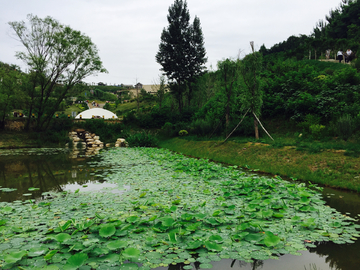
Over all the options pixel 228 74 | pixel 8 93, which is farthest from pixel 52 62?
pixel 228 74

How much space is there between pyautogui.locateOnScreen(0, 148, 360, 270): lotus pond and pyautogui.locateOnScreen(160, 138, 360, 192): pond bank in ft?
2.66

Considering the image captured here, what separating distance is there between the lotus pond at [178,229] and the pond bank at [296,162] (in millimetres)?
810

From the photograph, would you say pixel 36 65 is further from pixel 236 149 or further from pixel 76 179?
pixel 236 149

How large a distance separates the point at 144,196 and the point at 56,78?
20.1 metres

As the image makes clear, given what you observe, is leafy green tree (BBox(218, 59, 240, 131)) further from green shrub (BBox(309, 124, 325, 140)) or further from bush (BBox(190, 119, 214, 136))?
green shrub (BBox(309, 124, 325, 140))

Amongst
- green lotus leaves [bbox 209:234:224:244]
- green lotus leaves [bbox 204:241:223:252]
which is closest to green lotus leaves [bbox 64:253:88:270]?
green lotus leaves [bbox 204:241:223:252]

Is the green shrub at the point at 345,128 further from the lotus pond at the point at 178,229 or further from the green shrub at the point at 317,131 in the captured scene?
the lotus pond at the point at 178,229

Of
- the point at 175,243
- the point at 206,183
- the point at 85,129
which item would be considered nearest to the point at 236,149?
the point at 206,183

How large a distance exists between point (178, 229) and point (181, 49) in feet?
76.9

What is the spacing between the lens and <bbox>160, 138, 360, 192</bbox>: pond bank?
623 cm

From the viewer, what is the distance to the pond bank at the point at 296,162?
20.4 ft

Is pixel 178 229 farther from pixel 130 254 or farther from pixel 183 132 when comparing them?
pixel 183 132

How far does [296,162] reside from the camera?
766 cm

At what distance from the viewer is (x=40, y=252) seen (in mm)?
2613
